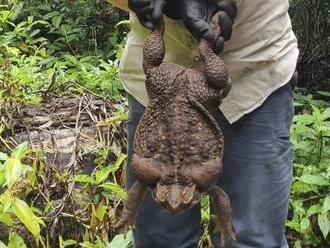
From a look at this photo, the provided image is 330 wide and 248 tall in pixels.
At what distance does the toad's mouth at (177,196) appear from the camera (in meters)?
1.23

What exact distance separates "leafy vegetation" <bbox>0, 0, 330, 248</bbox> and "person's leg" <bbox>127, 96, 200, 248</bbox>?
0.53 feet

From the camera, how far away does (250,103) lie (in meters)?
1.71

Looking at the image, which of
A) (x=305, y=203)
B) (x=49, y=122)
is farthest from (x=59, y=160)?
(x=305, y=203)

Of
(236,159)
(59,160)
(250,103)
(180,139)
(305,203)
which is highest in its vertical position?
(180,139)

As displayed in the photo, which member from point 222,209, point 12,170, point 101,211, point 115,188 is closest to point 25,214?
point 12,170

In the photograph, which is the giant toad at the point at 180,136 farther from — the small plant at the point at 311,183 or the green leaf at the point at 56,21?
the green leaf at the point at 56,21

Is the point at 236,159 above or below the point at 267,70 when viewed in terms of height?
below

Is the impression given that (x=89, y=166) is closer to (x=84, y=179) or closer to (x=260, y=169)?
(x=84, y=179)

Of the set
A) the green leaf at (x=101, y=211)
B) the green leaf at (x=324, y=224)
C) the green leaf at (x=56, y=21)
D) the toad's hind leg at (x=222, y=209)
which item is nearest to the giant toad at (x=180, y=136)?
the toad's hind leg at (x=222, y=209)

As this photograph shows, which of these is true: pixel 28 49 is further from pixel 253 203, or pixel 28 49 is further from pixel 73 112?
pixel 253 203

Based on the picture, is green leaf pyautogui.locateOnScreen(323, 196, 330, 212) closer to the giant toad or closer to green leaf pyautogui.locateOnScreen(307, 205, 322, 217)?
green leaf pyautogui.locateOnScreen(307, 205, 322, 217)

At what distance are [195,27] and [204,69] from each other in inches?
4.2

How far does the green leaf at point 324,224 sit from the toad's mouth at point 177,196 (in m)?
1.58

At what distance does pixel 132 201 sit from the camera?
1.35 metres
